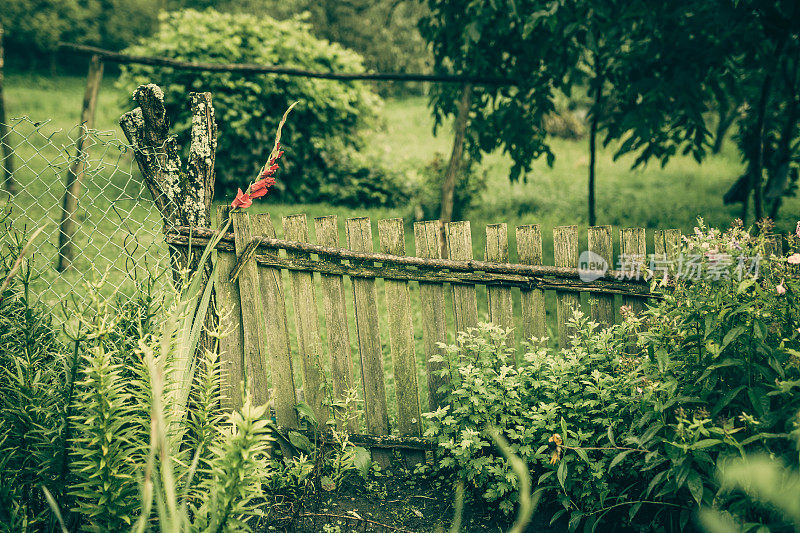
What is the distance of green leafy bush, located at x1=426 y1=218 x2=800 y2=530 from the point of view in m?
1.96

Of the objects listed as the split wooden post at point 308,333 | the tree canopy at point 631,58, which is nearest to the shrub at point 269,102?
the tree canopy at point 631,58

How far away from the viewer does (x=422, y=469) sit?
2816 mm

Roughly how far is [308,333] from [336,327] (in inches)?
6.1

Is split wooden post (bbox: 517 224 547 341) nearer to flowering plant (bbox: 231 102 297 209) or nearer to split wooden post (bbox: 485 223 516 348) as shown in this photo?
split wooden post (bbox: 485 223 516 348)

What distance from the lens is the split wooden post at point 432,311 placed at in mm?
2822

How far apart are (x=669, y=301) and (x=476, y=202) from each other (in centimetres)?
578

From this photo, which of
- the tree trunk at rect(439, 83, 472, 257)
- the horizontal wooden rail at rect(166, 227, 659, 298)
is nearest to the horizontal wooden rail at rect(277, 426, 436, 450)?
the horizontal wooden rail at rect(166, 227, 659, 298)

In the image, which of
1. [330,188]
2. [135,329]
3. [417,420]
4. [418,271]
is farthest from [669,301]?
[330,188]

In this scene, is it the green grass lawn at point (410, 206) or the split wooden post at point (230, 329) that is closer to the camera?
the split wooden post at point (230, 329)

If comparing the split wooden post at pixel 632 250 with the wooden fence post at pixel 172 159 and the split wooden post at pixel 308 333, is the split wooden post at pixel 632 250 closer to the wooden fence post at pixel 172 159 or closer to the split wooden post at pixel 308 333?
the split wooden post at pixel 308 333

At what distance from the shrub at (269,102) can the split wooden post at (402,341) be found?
4713mm

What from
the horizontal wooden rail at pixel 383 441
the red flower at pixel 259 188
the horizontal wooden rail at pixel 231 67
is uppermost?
the horizontal wooden rail at pixel 231 67

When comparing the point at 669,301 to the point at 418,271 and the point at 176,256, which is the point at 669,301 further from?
the point at 176,256

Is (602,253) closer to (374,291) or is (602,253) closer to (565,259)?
(565,259)
